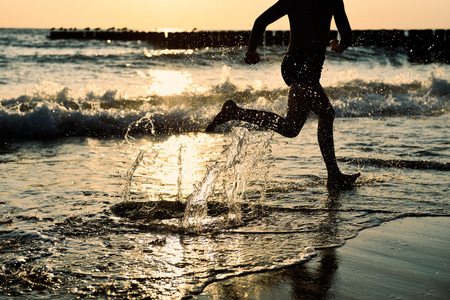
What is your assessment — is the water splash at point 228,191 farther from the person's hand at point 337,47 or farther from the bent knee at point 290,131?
the person's hand at point 337,47

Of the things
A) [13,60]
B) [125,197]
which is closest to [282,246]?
[125,197]

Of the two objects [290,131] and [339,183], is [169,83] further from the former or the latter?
[290,131]

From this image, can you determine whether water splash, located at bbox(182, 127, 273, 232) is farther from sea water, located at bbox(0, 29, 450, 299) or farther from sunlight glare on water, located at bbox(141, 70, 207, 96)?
sunlight glare on water, located at bbox(141, 70, 207, 96)

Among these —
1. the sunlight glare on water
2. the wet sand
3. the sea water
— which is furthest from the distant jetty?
the wet sand

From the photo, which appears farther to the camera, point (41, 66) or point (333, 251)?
point (41, 66)

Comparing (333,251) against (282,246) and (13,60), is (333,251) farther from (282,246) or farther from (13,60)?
(13,60)

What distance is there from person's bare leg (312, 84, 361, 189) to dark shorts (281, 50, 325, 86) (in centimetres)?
12

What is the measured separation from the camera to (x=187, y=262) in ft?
9.46

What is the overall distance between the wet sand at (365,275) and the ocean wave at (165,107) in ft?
17.4

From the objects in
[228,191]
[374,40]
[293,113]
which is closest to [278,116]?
[293,113]

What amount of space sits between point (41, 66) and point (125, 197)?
18848 millimetres

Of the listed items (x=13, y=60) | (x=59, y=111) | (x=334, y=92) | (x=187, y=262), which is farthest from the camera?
(x=13, y=60)

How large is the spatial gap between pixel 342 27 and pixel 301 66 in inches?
20.2

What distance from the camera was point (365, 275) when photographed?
2.72 metres
